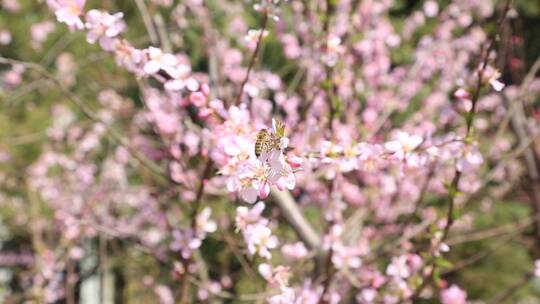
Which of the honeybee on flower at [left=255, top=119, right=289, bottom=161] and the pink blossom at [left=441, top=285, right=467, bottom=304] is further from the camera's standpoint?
the pink blossom at [left=441, top=285, right=467, bottom=304]

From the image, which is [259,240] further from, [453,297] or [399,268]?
[453,297]

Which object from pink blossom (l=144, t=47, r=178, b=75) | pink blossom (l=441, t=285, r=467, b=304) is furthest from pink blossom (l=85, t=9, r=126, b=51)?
pink blossom (l=441, t=285, r=467, b=304)

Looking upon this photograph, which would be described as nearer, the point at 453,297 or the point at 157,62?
the point at 157,62

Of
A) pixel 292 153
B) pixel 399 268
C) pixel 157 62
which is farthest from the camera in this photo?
pixel 399 268

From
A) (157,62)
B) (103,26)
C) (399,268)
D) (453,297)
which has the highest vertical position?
(103,26)

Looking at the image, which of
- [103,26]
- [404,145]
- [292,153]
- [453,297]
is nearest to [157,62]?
[103,26]

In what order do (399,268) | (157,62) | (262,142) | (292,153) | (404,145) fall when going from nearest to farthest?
1. (262,142)
2. (292,153)
3. (157,62)
4. (404,145)
5. (399,268)

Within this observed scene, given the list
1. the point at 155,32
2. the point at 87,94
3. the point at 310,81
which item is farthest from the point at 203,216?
the point at 87,94

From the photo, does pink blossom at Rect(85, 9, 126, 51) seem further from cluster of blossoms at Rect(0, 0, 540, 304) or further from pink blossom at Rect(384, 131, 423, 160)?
pink blossom at Rect(384, 131, 423, 160)
